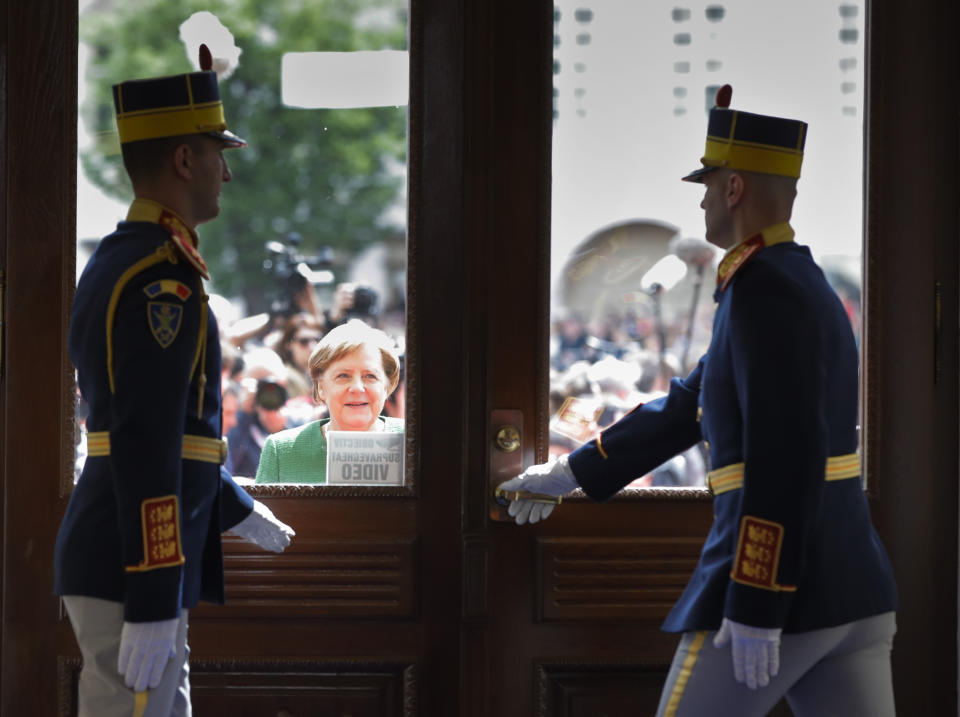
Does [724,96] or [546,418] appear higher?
[724,96]

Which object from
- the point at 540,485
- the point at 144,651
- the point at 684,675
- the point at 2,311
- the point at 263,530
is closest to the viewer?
the point at 144,651

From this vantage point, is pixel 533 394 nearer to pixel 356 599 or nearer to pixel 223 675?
pixel 356 599

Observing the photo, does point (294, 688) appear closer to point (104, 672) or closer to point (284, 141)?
point (104, 672)

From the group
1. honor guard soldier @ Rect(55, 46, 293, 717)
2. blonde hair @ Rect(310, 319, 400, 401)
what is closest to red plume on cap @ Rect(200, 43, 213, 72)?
honor guard soldier @ Rect(55, 46, 293, 717)

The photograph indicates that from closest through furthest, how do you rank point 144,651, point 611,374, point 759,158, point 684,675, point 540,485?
point 144,651 → point 684,675 → point 759,158 → point 540,485 → point 611,374

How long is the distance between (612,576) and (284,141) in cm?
122

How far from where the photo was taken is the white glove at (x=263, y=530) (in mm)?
2166

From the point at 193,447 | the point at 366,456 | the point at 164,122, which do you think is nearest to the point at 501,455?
the point at 366,456

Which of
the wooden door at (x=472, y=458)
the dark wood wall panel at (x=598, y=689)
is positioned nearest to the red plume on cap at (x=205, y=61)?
the wooden door at (x=472, y=458)

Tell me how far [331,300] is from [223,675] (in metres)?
0.87

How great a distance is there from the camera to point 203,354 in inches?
72.2

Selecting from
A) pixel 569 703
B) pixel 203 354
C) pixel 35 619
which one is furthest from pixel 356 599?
pixel 203 354

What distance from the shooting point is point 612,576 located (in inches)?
97.7

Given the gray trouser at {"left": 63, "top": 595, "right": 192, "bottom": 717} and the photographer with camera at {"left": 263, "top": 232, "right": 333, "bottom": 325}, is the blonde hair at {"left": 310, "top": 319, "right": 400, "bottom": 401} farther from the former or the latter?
the gray trouser at {"left": 63, "top": 595, "right": 192, "bottom": 717}
